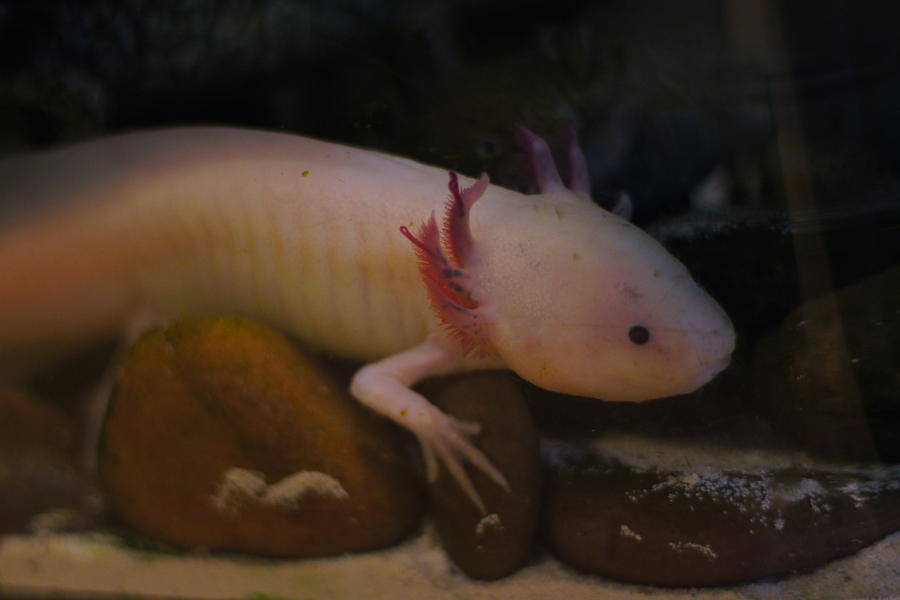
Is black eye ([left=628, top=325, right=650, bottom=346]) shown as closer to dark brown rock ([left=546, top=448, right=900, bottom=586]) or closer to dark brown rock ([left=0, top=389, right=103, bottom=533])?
dark brown rock ([left=546, top=448, right=900, bottom=586])

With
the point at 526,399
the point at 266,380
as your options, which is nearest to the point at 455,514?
the point at 526,399

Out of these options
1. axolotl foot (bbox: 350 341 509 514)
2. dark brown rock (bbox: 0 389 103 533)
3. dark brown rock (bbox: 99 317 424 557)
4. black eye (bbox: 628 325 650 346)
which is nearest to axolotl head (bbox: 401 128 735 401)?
black eye (bbox: 628 325 650 346)

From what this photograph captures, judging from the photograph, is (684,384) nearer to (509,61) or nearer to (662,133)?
(662,133)

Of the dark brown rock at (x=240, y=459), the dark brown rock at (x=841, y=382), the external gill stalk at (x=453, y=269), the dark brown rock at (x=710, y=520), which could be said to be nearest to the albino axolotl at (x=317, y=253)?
the external gill stalk at (x=453, y=269)

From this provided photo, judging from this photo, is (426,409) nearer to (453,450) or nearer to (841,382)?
(453,450)

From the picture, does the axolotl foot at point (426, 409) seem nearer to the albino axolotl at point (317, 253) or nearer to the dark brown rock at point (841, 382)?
the albino axolotl at point (317, 253)

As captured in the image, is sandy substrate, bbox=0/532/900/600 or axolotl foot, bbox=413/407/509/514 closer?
sandy substrate, bbox=0/532/900/600

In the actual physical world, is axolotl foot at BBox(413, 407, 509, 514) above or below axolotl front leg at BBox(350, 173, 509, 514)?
below

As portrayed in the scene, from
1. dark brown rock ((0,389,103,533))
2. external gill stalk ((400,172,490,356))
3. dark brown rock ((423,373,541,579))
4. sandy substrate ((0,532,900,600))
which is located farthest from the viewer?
external gill stalk ((400,172,490,356))
